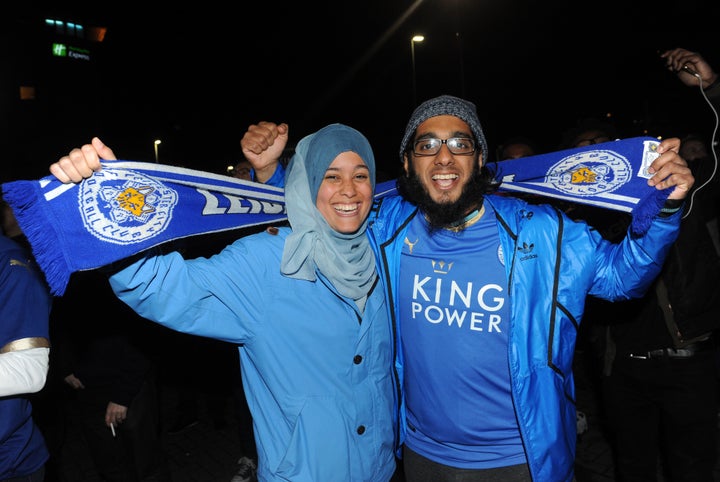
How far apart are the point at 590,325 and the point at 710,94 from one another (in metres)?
1.84

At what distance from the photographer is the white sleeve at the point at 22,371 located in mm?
2105

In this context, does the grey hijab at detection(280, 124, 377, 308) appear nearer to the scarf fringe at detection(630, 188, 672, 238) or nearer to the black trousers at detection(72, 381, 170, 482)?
the scarf fringe at detection(630, 188, 672, 238)

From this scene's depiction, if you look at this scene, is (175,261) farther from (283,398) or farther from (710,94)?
(710,94)

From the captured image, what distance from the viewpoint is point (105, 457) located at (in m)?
3.63

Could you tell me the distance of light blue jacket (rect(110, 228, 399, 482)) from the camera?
1.92 m

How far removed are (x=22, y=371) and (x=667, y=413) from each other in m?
3.81

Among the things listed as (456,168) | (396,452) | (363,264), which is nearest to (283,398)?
(363,264)

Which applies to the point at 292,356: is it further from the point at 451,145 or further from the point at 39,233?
the point at 451,145

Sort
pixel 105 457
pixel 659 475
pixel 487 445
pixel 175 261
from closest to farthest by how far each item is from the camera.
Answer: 1. pixel 175 261
2. pixel 487 445
3. pixel 105 457
4. pixel 659 475

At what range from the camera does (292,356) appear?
199cm

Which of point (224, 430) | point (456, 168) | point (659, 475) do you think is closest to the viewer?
point (456, 168)

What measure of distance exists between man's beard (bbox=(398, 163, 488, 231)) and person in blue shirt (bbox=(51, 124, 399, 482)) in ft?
1.61

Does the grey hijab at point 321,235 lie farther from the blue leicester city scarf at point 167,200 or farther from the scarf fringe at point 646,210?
the scarf fringe at point 646,210

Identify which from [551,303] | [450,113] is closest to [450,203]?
[450,113]
